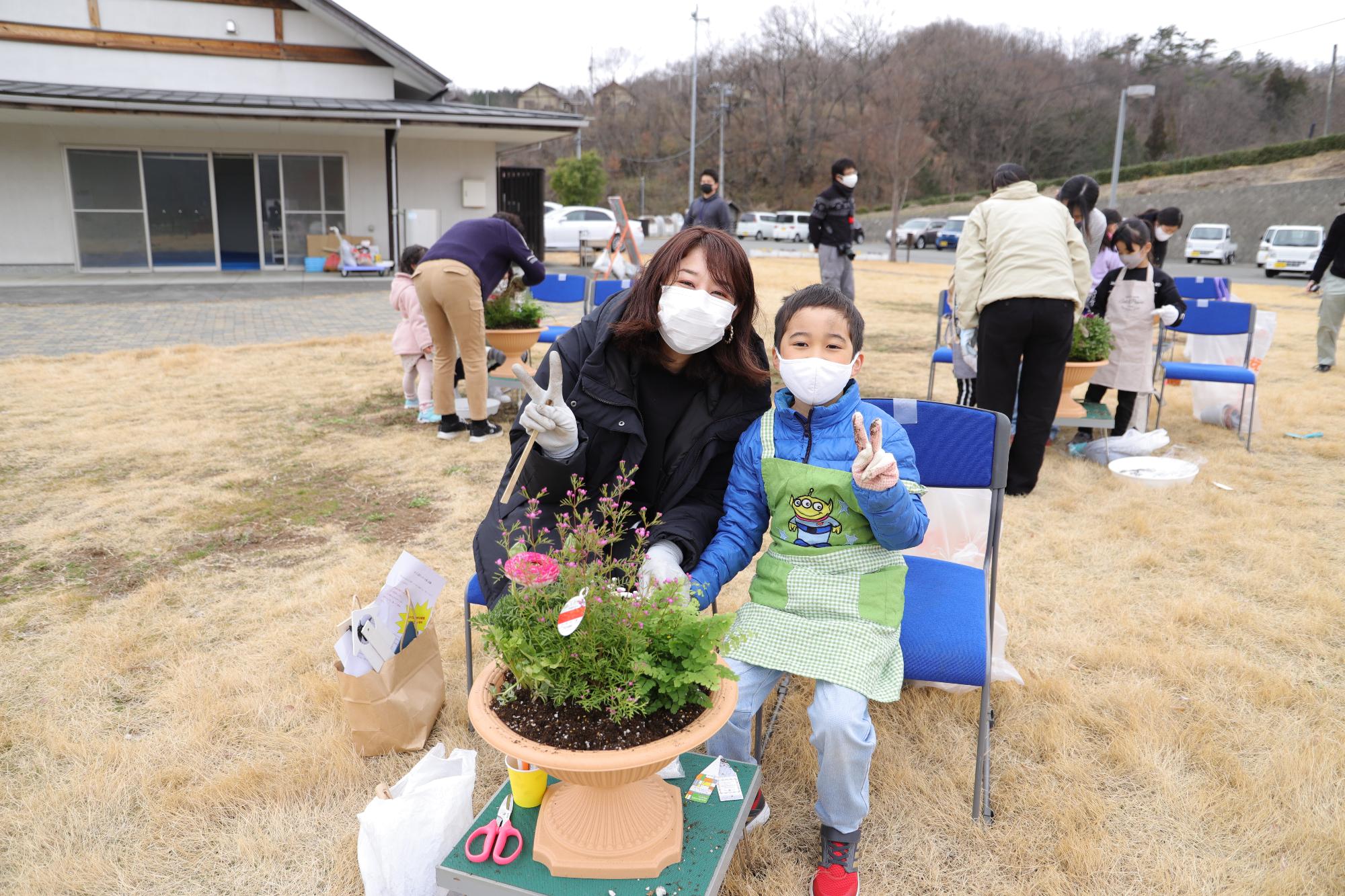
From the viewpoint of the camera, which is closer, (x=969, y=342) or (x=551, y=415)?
(x=551, y=415)

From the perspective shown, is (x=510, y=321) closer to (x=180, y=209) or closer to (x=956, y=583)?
(x=956, y=583)

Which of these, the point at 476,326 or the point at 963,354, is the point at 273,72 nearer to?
the point at 476,326

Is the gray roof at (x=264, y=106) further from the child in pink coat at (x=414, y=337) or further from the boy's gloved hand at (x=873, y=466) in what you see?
the boy's gloved hand at (x=873, y=466)

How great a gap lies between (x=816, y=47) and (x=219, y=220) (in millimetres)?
54259

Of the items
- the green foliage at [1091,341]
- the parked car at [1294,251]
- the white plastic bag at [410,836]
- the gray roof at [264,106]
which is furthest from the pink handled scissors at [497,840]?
the parked car at [1294,251]

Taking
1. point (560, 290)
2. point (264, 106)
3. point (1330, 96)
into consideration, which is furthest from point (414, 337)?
point (1330, 96)

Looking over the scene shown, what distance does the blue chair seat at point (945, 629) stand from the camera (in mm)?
2072

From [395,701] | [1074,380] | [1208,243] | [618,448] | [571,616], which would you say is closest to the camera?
[571,616]

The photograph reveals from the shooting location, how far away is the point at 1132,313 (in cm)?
544

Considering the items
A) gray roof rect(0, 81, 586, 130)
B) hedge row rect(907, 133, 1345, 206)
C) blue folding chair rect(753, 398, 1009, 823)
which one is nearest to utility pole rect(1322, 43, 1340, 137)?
hedge row rect(907, 133, 1345, 206)

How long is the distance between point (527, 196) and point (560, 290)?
491 inches

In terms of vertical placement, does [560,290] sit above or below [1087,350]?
above

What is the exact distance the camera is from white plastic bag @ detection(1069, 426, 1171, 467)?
5355 mm

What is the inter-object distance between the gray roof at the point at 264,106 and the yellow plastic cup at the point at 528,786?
14508mm
